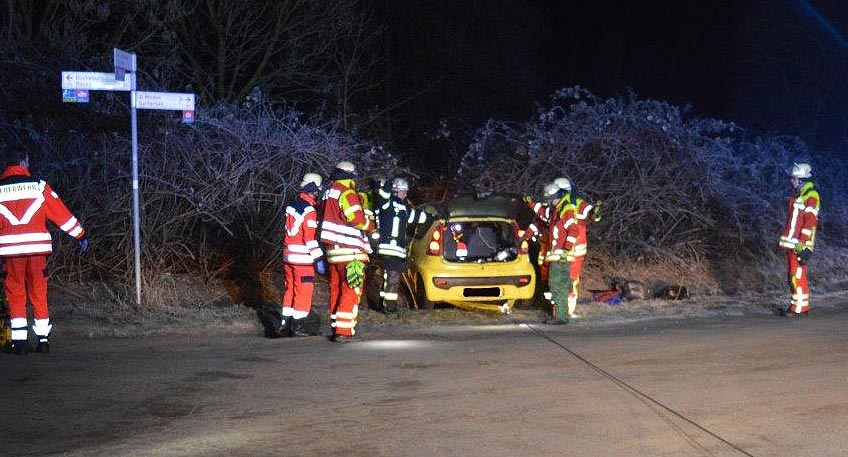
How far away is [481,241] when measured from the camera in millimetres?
13875

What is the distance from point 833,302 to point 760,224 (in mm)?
3406

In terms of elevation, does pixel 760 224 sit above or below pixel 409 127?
below

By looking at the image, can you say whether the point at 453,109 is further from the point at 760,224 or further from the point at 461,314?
the point at 461,314

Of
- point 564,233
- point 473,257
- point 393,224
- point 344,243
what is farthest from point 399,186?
point 344,243

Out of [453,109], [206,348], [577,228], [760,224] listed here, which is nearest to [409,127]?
[453,109]

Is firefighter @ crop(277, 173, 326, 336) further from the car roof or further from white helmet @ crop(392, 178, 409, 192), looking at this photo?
the car roof

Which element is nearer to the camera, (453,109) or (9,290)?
(9,290)

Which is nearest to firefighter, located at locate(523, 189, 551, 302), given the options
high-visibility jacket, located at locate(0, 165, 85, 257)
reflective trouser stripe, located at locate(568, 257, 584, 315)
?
reflective trouser stripe, located at locate(568, 257, 584, 315)

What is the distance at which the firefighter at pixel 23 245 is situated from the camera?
9.84 metres

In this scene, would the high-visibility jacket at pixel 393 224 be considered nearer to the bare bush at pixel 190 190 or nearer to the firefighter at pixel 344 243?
the firefighter at pixel 344 243

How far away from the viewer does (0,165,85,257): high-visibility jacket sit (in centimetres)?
983

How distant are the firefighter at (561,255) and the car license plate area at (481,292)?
0.72 m

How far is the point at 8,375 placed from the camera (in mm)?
8898

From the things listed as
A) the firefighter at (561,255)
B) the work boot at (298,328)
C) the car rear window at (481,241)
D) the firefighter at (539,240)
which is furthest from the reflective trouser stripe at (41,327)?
the firefighter at (539,240)
